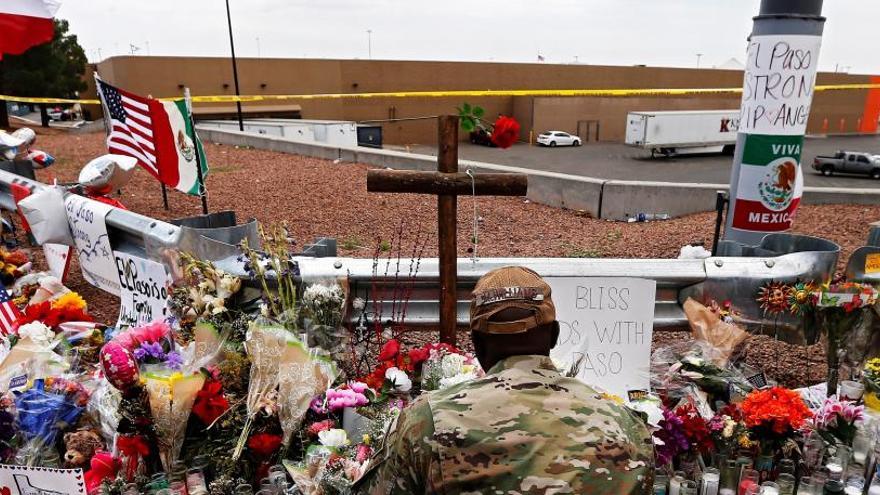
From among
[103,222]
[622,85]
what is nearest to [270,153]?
[103,222]

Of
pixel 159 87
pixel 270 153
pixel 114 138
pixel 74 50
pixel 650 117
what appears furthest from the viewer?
pixel 159 87

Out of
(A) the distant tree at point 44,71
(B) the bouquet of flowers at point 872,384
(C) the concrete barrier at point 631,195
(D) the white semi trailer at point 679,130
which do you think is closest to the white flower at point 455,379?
(B) the bouquet of flowers at point 872,384

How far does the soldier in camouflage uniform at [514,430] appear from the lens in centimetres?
142

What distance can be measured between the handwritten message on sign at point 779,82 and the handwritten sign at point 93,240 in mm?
5522

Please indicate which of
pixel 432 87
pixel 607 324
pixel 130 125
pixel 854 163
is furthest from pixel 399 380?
pixel 432 87

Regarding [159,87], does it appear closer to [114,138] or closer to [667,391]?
[114,138]

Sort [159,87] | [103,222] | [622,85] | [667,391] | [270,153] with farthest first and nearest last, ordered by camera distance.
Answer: [622,85] → [159,87] → [270,153] → [103,222] → [667,391]

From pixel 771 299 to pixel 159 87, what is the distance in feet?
117

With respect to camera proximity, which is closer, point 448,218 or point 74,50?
point 448,218

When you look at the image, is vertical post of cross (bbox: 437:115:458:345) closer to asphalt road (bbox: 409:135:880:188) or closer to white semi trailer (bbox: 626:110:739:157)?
asphalt road (bbox: 409:135:880:188)

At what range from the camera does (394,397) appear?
111 inches

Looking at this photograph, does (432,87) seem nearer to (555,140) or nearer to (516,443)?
(555,140)

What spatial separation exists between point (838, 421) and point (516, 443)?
83.4 inches

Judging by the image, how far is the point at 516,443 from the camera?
1433 mm
